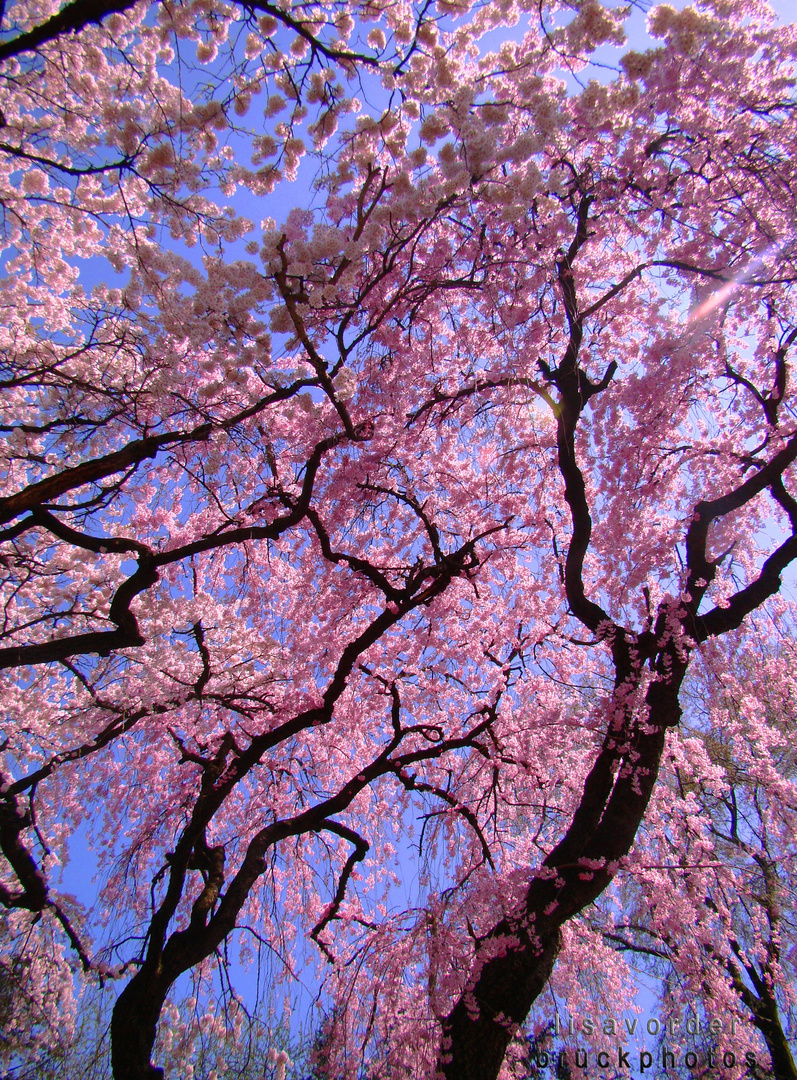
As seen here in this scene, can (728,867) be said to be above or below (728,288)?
below

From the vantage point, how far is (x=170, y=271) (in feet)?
12.7

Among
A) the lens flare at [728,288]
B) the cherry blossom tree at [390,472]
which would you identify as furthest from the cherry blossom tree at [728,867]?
the lens flare at [728,288]

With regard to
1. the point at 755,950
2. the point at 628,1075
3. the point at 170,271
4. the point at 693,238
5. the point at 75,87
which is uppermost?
the point at 75,87

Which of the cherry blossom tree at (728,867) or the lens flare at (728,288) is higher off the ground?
the lens flare at (728,288)

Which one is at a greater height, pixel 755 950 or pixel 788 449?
pixel 788 449

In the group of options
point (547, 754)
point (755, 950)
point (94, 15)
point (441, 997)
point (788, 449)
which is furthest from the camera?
point (755, 950)

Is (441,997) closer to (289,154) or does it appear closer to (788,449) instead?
(788,449)

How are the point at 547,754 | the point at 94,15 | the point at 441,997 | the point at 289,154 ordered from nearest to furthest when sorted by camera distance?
the point at 94,15 → the point at 289,154 → the point at 441,997 → the point at 547,754

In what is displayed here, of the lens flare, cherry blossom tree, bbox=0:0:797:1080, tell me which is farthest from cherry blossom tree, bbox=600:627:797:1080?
the lens flare

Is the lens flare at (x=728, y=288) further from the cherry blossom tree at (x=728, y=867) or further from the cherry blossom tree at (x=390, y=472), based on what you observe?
the cherry blossom tree at (x=728, y=867)

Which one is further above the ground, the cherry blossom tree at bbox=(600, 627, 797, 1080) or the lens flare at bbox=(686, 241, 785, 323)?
the lens flare at bbox=(686, 241, 785, 323)

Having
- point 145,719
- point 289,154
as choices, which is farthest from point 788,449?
point 145,719

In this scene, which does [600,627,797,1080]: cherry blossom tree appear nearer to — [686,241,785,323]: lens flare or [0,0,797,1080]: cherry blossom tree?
[0,0,797,1080]: cherry blossom tree

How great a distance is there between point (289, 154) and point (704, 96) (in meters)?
3.00
